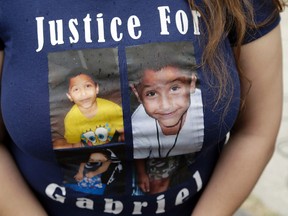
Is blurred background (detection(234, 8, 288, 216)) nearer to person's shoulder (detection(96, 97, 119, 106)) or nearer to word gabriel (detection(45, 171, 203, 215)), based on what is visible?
word gabriel (detection(45, 171, 203, 215))

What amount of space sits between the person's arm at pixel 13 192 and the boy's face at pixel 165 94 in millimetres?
304

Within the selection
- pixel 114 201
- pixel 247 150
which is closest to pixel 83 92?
pixel 114 201

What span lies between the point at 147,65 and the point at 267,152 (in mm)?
380

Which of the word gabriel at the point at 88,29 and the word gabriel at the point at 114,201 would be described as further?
the word gabriel at the point at 114,201

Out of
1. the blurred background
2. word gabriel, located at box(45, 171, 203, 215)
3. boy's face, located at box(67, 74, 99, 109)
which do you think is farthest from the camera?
the blurred background

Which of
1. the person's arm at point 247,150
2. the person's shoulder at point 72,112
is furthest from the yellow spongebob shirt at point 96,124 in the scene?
the person's arm at point 247,150

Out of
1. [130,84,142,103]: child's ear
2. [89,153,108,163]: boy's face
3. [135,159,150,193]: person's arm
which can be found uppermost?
[130,84,142,103]: child's ear

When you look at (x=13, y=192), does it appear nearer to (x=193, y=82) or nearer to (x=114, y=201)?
(x=114, y=201)

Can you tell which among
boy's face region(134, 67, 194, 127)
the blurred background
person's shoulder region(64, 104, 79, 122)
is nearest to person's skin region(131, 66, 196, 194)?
boy's face region(134, 67, 194, 127)

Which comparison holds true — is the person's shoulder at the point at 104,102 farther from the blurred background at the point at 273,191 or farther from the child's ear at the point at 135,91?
the blurred background at the point at 273,191

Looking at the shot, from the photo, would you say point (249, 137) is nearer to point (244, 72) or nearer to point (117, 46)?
point (244, 72)

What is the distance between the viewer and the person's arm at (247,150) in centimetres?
98

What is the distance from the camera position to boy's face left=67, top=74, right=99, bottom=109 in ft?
2.68

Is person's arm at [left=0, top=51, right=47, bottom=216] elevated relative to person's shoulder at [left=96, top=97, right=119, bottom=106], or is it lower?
lower
